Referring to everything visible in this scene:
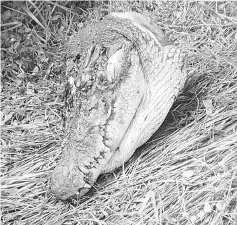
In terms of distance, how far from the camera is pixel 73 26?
121 inches

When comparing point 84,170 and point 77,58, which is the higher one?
point 77,58

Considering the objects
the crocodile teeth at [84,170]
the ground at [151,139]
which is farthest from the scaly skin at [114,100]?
the ground at [151,139]

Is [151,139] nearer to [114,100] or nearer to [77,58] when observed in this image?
[114,100]

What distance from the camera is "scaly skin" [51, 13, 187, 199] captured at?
85.5 inches

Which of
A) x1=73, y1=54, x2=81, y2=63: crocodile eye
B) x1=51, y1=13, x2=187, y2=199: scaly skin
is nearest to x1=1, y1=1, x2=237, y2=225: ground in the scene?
x1=51, y1=13, x2=187, y2=199: scaly skin

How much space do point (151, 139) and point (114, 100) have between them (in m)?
0.32

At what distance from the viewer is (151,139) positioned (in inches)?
93.0

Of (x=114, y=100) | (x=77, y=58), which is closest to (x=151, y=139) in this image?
(x=114, y=100)

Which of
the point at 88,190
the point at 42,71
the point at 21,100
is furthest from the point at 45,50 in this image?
the point at 88,190

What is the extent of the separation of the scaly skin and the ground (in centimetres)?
12

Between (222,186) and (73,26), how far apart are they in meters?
1.57

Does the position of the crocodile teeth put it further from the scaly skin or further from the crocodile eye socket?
the crocodile eye socket

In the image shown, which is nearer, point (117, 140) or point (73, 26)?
point (117, 140)

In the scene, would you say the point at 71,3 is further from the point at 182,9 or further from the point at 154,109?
the point at 154,109
